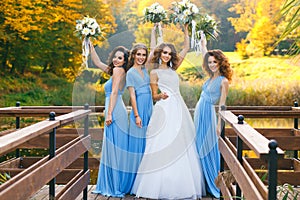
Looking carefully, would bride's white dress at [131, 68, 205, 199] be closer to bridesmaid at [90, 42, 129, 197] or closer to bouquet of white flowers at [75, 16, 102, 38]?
bridesmaid at [90, 42, 129, 197]

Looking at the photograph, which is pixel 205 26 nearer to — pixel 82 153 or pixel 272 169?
pixel 82 153

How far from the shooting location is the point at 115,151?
4785 millimetres

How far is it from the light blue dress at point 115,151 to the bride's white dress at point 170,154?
0.17m

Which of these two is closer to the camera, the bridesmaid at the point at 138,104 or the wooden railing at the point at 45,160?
the wooden railing at the point at 45,160

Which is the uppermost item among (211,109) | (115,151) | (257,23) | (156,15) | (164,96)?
(257,23)

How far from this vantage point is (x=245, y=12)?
17562mm

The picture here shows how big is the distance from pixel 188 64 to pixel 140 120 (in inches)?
25.7

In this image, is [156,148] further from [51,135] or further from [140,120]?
[51,135]

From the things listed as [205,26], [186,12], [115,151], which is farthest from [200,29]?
[115,151]

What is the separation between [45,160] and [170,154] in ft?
5.62

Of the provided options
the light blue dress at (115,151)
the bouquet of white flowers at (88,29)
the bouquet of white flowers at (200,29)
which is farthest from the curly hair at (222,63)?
the bouquet of white flowers at (88,29)

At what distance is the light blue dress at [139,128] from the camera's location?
187 inches

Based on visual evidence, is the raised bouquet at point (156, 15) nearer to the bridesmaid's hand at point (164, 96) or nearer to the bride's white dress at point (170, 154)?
the bride's white dress at point (170, 154)

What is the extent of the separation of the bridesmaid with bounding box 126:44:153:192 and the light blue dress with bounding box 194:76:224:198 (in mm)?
495
